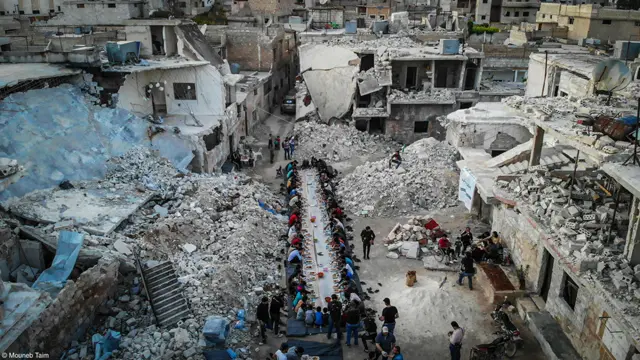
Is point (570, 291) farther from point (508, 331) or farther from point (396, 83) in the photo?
point (396, 83)

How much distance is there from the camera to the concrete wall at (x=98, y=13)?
30359 mm

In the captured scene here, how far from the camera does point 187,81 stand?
25.5m

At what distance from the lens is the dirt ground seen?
13.1 m

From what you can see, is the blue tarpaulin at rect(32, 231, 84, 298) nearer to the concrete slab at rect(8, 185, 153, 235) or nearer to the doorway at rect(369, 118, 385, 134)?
the concrete slab at rect(8, 185, 153, 235)

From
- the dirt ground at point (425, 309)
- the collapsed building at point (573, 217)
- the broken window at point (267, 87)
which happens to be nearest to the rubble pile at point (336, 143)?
the broken window at point (267, 87)

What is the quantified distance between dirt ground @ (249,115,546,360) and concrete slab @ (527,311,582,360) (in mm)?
256

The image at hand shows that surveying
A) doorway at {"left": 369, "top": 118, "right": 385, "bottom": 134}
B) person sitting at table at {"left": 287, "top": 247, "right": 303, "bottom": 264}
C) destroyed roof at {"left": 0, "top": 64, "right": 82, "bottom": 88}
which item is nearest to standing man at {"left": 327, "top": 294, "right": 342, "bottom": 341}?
person sitting at table at {"left": 287, "top": 247, "right": 303, "bottom": 264}

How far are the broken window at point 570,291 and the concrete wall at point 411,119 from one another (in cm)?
1788

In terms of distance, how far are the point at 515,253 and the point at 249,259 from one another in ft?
27.6

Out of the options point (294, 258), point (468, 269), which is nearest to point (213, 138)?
point (294, 258)

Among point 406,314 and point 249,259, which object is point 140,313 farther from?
point 406,314

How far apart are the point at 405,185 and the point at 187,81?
1219cm

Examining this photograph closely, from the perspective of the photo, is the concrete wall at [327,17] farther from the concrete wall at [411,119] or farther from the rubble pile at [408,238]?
the rubble pile at [408,238]

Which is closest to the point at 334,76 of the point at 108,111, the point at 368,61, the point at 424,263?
the point at 368,61
